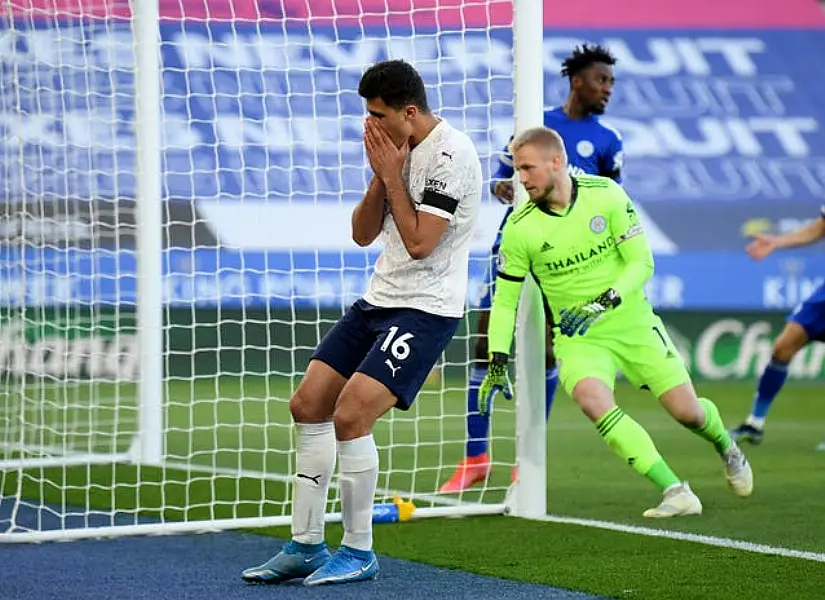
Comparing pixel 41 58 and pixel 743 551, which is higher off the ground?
pixel 41 58

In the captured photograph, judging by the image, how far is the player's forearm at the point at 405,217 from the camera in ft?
16.9

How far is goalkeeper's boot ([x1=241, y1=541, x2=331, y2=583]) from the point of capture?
531 cm

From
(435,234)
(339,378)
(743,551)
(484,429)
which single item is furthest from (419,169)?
(484,429)

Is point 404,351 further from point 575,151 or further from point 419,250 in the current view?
point 575,151

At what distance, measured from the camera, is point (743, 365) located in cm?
1681

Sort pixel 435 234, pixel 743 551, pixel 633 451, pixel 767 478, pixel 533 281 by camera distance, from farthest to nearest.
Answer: pixel 767 478, pixel 533 281, pixel 633 451, pixel 743 551, pixel 435 234

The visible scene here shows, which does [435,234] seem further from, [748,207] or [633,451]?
[748,207]

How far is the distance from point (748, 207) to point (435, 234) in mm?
12961

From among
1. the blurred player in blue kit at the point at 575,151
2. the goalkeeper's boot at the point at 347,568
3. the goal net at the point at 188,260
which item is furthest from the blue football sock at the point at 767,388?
the goalkeeper's boot at the point at 347,568

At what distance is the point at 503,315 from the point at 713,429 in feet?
3.45

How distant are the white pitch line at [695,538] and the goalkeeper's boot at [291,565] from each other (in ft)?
5.03

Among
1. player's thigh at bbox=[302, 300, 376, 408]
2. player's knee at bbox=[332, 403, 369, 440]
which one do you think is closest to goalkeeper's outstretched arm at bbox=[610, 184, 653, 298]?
player's thigh at bbox=[302, 300, 376, 408]

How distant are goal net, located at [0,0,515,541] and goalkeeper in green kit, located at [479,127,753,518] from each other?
2.43ft

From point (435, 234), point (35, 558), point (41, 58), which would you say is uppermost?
point (41, 58)
